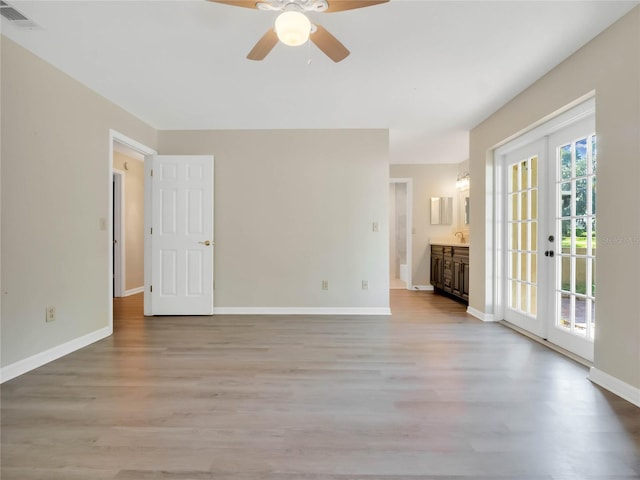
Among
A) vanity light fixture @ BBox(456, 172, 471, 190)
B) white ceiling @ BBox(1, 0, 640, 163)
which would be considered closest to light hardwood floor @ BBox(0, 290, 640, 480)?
white ceiling @ BBox(1, 0, 640, 163)

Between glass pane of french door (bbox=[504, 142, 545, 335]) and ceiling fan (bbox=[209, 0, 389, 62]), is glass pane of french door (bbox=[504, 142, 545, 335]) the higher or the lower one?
the lower one

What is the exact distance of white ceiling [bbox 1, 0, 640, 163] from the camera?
6.57ft

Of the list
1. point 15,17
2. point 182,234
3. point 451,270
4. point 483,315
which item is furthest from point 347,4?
point 451,270

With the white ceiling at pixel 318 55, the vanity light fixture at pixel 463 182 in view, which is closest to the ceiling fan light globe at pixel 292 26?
the white ceiling at pixel 318 55

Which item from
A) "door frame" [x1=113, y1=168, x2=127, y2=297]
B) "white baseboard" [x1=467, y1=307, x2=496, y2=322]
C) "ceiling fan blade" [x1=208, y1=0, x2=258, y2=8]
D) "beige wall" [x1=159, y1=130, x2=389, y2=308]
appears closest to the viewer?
"ceiling fan blade" [x1=208, y1=0, x2=258, y2=8]

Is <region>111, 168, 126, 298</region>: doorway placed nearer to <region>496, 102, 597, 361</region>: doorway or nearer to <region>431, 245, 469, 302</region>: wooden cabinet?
<region>431, 245, 469, 302</region>: wooden cabinet

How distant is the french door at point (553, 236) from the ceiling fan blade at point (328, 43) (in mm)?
2065

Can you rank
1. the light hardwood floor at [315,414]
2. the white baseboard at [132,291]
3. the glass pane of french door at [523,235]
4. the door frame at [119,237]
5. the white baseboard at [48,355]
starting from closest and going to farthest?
1. the light hardwood floor at [315,414]
2. the white baseboard at [48,355]
3. the glass pane of french door at [523,235]
4. the door frame at [119,237]
5. the white baseboard at [132,291]

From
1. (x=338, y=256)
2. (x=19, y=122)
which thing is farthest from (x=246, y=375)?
(x=19, y=122)

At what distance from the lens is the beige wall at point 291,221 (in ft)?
13.8

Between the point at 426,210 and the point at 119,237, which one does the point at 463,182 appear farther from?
the point at 119,237

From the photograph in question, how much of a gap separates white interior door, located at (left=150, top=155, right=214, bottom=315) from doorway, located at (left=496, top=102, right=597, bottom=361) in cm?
367

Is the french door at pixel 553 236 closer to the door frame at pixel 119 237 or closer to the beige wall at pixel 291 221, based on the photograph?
the beige wall at pixel 291 221

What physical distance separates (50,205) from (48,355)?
48.1 inches
